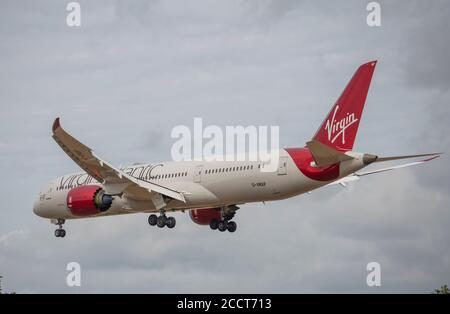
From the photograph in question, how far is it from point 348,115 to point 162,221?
1630 centimetres

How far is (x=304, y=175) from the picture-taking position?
2496 inches

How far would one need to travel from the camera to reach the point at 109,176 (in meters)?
70.3

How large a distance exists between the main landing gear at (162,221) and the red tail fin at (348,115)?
13.8 meters

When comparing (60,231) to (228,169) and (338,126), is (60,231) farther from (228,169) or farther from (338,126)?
(338,126)

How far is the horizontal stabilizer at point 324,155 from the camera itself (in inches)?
2352

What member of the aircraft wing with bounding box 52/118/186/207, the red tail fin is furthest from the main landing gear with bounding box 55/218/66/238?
the red tail fin

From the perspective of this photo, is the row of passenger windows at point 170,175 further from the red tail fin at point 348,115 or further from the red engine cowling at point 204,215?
the red tail fin at point 348,115

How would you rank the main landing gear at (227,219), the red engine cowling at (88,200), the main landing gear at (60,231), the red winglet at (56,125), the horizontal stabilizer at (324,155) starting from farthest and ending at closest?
the main landing gear at (60,231)
the main landing gear at (227,219)
the red engine cowling at (88,200)
the red winglet at (56,125)
the horizontal stabilizer at (324,155)

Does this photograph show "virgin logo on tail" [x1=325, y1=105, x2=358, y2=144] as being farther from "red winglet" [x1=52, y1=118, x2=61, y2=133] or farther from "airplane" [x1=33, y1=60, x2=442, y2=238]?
"red winglet" [x1=52, y1=118, x2=61, y2=133]

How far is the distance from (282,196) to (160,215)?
10404 millimetres

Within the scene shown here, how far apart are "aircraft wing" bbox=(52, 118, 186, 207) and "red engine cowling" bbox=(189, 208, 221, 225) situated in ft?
21.6

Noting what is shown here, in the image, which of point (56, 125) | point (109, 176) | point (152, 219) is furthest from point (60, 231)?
point (56, 125)

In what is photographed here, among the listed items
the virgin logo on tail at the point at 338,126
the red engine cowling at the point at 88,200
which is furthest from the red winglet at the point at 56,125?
the virgin logo on tail at the point at 338,126
